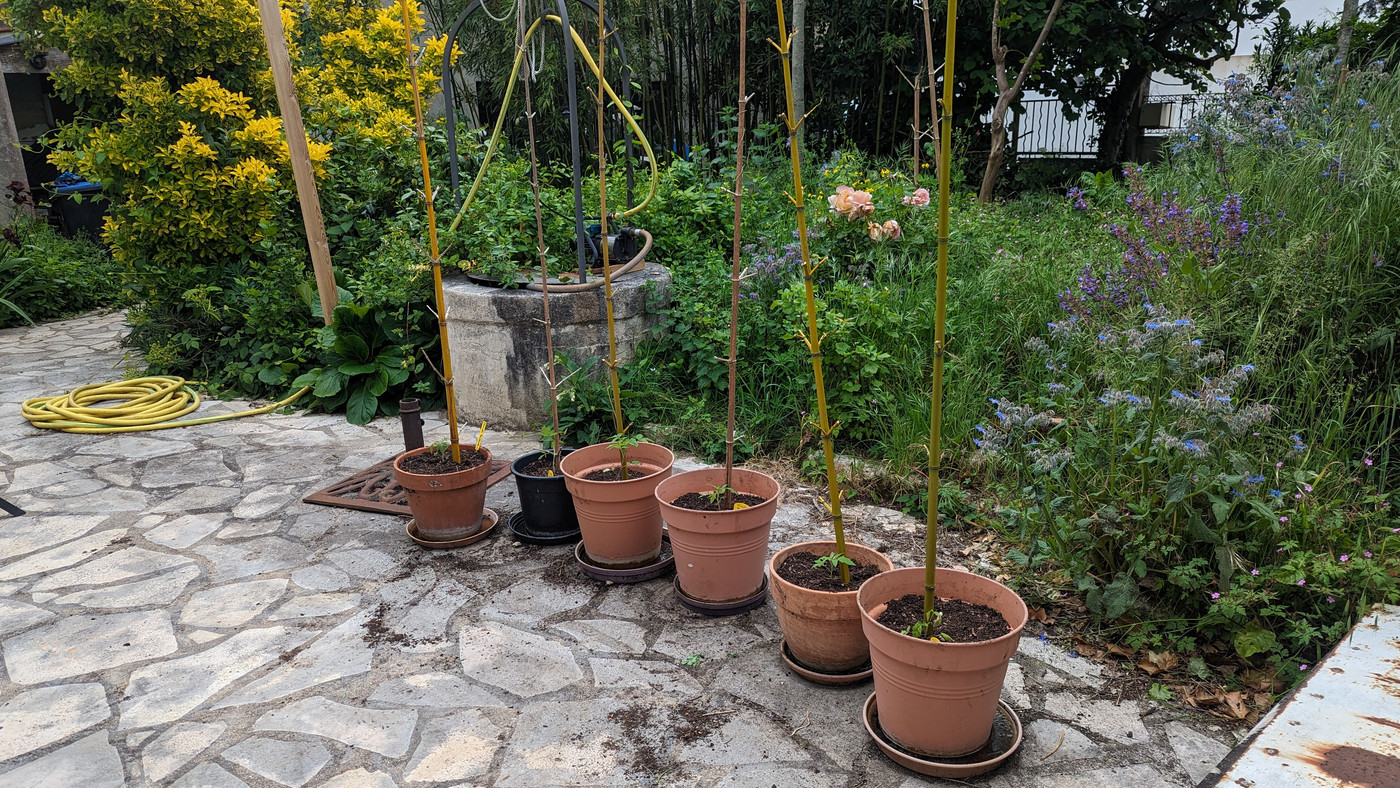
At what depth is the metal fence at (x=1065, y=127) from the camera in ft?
30.0

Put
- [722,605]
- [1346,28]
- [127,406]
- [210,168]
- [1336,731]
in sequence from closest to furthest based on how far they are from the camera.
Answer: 1. [1336,731]
2. [722,605]
3. [127,406]
4. [1346,28]
5. [210,168]

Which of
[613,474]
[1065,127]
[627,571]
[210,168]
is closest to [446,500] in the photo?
[613,474]

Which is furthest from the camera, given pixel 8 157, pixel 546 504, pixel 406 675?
pixel 8 157

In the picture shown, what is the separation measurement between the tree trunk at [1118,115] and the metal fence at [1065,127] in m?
0.16

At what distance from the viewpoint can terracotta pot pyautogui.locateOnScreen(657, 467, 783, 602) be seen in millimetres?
2506

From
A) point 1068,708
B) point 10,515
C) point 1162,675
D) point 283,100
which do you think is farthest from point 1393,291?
point 10,515

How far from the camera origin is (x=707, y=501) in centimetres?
269

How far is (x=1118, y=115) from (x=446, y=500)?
342 inches

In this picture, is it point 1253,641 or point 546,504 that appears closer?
point 1253,641

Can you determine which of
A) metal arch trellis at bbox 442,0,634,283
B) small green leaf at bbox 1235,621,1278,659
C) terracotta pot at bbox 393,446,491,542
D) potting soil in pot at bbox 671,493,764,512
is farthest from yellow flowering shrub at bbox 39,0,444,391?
small green leaf at bbox 1235,621,1278,659

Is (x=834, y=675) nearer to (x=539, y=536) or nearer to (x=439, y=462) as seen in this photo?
(x=539, y=536)

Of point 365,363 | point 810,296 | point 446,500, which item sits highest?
point 810,296

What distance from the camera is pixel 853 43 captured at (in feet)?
27.0

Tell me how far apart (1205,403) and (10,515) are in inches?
177
